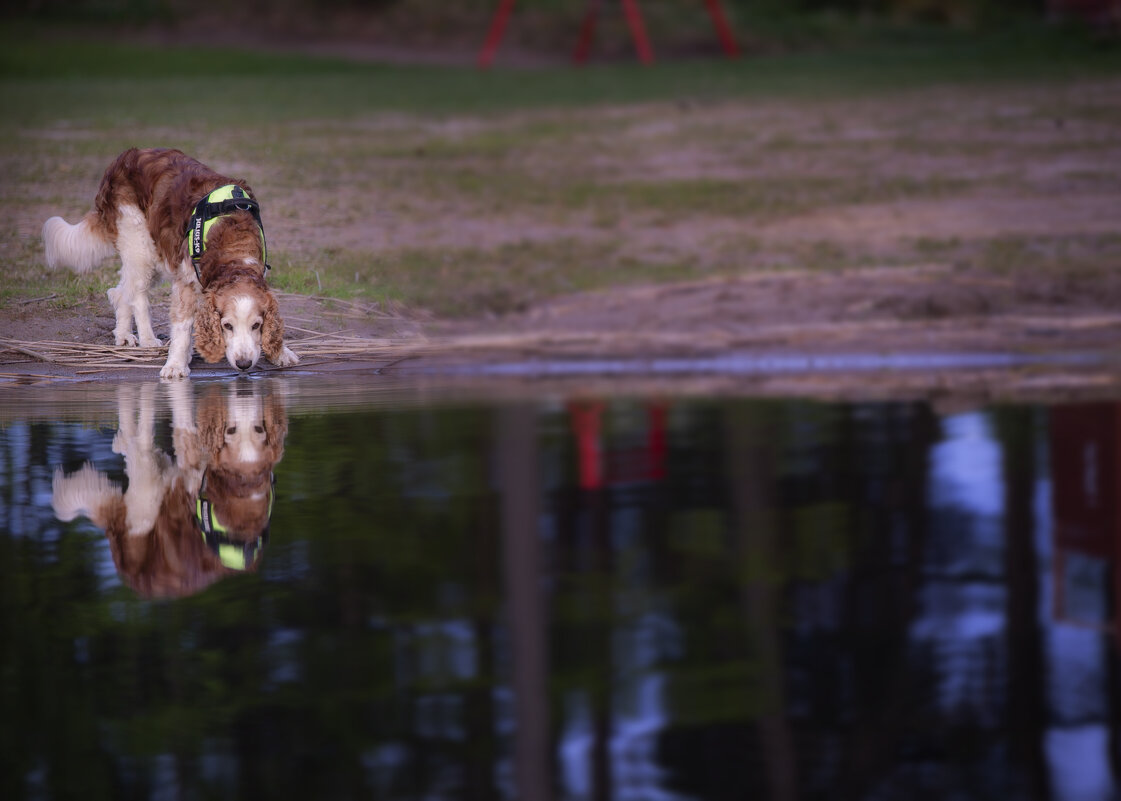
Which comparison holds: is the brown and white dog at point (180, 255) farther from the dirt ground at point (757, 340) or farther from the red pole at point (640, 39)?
the red pole at point (640, 39)

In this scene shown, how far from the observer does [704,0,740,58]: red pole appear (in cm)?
1608

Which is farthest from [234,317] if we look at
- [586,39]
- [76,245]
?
[586,39]

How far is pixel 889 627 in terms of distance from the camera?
2434mm

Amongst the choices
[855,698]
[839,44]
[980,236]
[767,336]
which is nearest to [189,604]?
[855,698]

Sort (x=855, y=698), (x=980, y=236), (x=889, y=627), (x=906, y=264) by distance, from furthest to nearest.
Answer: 1. (x=980, y=236)
2. (x=906, y=264)
3. (x=889, y=627)
4. (x=855, y=698)

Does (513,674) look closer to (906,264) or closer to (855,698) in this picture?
(855,698)

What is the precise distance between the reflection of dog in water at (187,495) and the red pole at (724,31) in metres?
12.4

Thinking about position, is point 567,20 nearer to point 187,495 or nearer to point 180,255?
point 180,255

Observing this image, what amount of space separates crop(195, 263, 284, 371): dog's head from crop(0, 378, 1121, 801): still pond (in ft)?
1.10

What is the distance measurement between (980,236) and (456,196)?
2.93 m

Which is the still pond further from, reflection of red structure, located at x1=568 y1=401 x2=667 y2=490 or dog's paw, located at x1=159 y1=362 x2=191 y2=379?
dog's paw, located at x1=159 y1=362 x2=191 y2=379

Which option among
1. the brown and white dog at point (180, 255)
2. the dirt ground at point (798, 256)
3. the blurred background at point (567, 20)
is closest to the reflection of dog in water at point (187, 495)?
the brown and white dog at point (180, 255)

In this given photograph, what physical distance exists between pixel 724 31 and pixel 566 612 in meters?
14.9

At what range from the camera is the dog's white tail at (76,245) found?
500 cm
